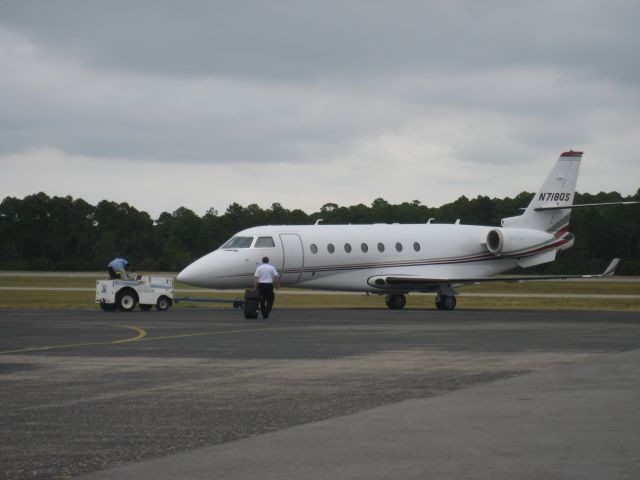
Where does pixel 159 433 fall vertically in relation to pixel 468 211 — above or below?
below

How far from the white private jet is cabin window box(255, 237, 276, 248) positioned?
0.11 ft

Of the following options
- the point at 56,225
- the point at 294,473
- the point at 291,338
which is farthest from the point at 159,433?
the point at 56,225

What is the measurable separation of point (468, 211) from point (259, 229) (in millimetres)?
92610

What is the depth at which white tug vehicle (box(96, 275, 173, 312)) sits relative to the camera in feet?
113

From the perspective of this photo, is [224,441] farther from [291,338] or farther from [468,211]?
[468,211]

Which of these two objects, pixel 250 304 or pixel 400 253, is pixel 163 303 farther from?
pixel 400 253

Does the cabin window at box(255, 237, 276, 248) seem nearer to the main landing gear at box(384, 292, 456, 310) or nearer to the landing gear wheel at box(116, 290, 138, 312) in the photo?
the landing gear wheel at box(116, 290, 138, 312)

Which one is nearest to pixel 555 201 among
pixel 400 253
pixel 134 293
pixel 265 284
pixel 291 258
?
pixel 400 253

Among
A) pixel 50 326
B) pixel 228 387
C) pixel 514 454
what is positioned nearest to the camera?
pixel 514 454

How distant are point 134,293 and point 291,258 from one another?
5.93 meters

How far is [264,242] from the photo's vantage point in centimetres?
3756

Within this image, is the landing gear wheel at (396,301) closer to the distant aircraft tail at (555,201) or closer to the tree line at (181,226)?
the distant aircraft tail at (555,201)

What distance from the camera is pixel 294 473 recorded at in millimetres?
7145

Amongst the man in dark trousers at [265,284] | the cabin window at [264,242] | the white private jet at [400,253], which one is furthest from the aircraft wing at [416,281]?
the man in dark trousers at [265,284]
